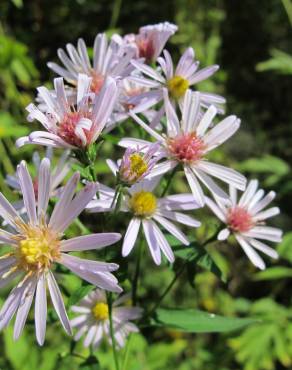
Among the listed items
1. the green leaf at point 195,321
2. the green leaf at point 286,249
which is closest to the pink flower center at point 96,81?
the green leaf at point 195,321

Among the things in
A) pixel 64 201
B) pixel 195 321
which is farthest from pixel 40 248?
pixel 195 321

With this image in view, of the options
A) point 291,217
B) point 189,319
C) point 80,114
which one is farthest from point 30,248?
point 291,217

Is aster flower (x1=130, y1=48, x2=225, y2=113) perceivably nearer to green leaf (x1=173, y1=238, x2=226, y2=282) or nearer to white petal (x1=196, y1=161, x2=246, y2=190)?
white petal (x1=196, y1=161, x2=246, y2=190)

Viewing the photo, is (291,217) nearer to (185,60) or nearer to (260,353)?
(260,353)

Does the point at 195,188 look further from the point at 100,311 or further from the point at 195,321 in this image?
the point at 100,311

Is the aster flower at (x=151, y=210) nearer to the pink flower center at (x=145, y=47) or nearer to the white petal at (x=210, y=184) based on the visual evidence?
the white petal at (x=210, y=184)

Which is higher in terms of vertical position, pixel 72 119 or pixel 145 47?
pixel 145 47

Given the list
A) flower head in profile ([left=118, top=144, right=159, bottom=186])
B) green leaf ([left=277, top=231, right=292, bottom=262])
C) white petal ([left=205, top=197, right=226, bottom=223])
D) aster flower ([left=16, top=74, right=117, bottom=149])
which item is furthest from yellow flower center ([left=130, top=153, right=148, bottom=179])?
green leaf ([left=277, top=231, right=292, bottom=262])
